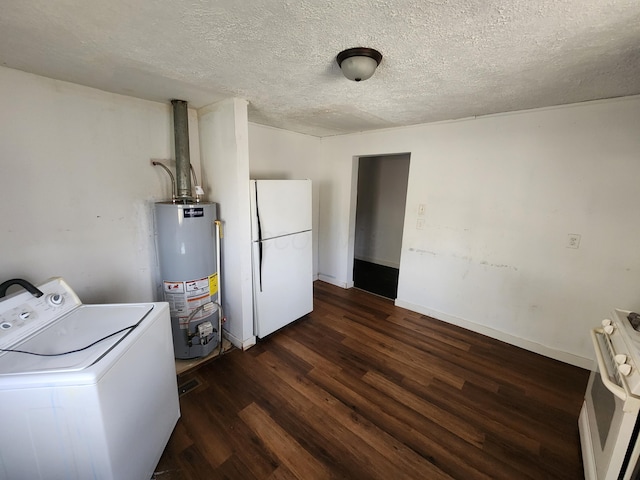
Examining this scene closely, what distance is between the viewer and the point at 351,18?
107 centimetres

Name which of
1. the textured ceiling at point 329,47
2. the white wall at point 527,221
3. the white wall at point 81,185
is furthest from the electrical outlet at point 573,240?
the white wall at point 81,185

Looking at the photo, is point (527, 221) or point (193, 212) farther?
point (527, 221)

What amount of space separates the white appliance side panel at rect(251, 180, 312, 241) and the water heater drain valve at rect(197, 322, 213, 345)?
32.7 inches

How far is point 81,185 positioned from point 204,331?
143 cm

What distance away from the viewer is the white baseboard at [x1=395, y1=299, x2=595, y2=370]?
2.30 m

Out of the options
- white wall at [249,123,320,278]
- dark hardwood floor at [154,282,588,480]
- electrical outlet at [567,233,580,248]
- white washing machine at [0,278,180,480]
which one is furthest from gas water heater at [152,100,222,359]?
electrical outlet at [567,233,580,248]

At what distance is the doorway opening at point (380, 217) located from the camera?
179 inches

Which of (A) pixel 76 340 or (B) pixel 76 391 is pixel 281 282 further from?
(B) pixel 76 391

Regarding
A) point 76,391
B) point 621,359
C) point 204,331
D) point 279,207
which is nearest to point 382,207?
point 279,207

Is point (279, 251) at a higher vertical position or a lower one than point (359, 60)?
lower

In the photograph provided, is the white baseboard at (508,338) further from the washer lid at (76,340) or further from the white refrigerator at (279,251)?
the washer lid at (76,340)

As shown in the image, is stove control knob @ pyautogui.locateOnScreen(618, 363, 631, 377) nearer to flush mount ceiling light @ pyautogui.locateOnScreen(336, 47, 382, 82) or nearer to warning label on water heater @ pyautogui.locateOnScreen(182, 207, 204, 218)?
flush mount ceiling light @ pyautogui.locateOnScreen(336, 47, 382, 82)

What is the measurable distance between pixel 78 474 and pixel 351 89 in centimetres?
247

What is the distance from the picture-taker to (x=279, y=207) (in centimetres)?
253
